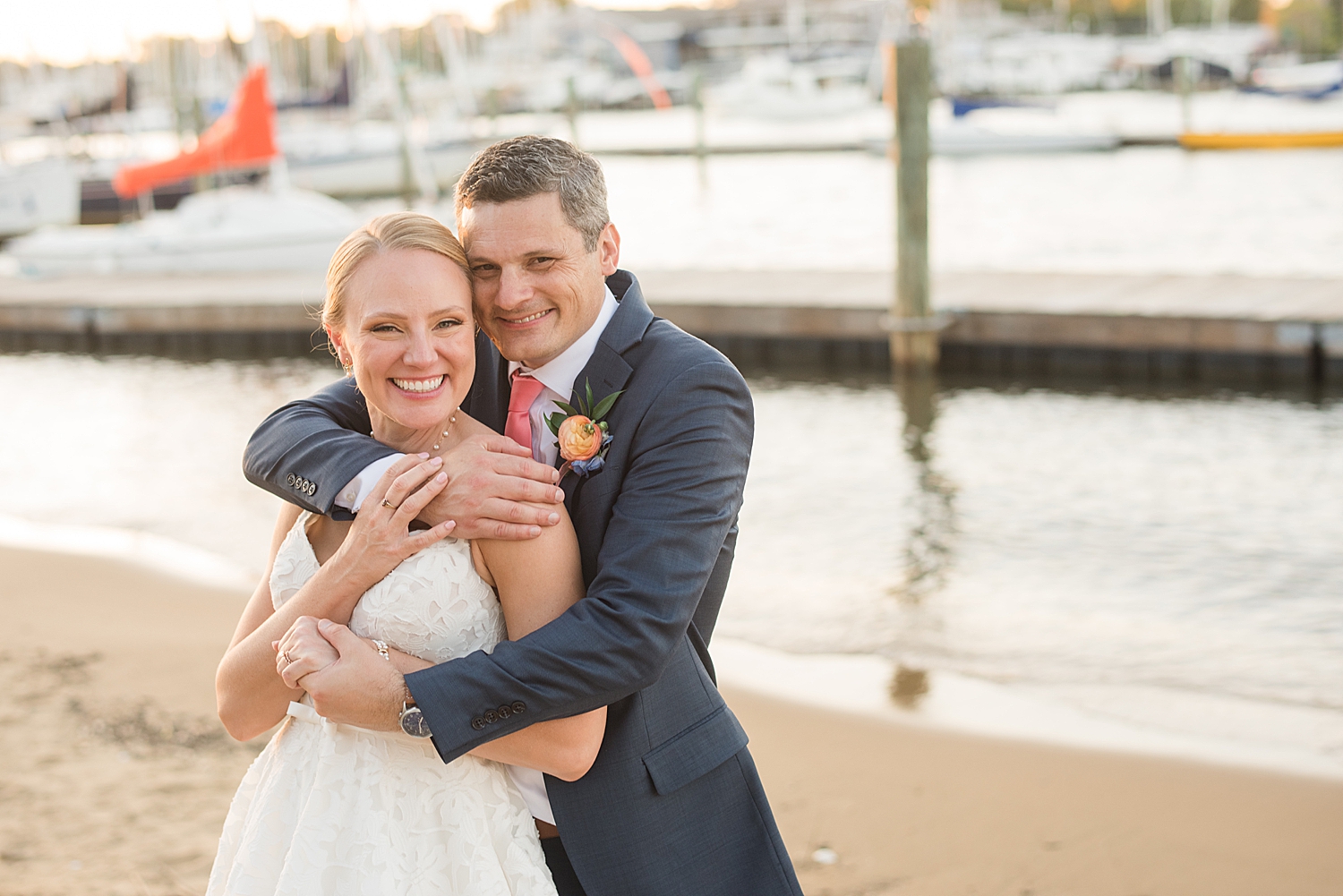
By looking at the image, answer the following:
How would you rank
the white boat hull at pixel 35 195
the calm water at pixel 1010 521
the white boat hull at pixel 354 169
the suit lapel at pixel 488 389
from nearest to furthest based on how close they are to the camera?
the suit lapel at pixel 488 389
the calm water at pixel 1010 521
the white boat hull at pixel 35 195
the white boat hull at pixel 354 169

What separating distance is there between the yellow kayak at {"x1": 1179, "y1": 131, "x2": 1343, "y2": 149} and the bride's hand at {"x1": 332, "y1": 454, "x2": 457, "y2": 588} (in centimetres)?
3264

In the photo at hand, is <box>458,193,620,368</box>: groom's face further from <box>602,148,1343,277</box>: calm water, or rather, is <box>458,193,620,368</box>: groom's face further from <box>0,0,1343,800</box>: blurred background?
<box>602,148,1343,277</box>: calm water

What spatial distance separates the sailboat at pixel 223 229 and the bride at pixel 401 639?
15100mm

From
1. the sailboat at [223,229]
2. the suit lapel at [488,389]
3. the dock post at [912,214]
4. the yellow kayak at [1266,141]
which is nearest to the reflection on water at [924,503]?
the dock post at [912,214]

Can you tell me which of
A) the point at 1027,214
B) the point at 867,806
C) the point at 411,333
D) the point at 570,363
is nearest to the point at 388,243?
the point at 411,333

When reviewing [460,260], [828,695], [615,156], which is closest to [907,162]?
[828,695]

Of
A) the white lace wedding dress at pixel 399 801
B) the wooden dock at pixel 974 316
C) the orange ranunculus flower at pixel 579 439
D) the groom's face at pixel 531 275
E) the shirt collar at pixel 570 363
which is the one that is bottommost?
the wooden dock at pixel 974 316

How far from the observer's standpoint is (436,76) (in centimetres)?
5541

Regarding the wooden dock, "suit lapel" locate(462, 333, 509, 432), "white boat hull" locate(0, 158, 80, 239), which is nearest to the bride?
"suit lapel" locate(462, 333, 509, 432)

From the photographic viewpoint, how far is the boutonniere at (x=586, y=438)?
6.43 feet

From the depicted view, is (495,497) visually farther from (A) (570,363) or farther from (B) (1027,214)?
(B) (1027,214)

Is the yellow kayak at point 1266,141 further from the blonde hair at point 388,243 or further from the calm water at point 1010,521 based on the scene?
the blonde hair at point 388,243

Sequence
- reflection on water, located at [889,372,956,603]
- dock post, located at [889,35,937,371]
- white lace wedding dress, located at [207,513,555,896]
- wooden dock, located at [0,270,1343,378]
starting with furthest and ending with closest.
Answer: dock post, located at [889,35,937,371], wooden dock, located at [0,270,1343,378], reflection on water, located at [889,372,956,603], white lace wedding dress, located at [207,513,555,896]

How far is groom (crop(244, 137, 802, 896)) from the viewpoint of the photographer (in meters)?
1.83
